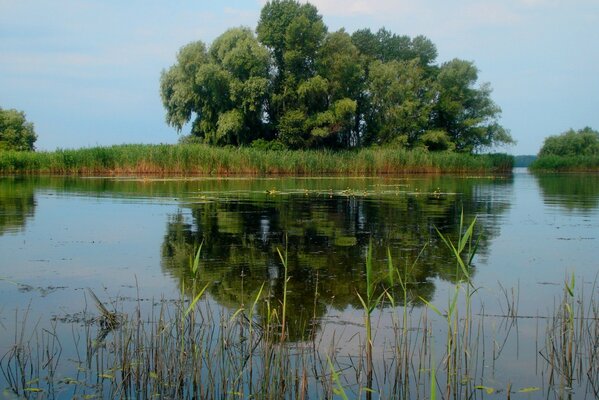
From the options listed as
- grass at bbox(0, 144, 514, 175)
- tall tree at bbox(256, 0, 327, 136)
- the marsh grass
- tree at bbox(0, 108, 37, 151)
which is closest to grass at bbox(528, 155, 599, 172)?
tall tree at bbox(256, 0, 327, 136)

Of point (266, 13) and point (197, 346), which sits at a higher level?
point (266, 13)

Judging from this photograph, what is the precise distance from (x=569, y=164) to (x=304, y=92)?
3192cm

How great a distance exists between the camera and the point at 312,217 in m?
14.1

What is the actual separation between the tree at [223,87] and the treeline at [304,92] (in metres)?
0.09

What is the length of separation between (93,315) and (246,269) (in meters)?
2.50

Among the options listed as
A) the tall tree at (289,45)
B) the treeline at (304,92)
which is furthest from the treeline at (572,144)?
the tall tree at (289,45)

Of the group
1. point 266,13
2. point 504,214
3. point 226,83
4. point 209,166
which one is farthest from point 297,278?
point 266,13

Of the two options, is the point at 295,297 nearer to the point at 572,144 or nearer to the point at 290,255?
the point at 290,255

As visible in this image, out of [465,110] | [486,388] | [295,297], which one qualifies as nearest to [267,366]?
[486,388]

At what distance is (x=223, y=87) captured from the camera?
53.5 metres

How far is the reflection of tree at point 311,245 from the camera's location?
6621 millimetres

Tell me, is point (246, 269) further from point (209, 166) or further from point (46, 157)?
point (46, 157)

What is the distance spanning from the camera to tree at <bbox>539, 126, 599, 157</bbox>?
272 feet

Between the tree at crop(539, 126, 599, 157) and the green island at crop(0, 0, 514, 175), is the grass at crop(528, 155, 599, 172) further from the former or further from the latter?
the tree at crop(539, 126, 599, 157)
